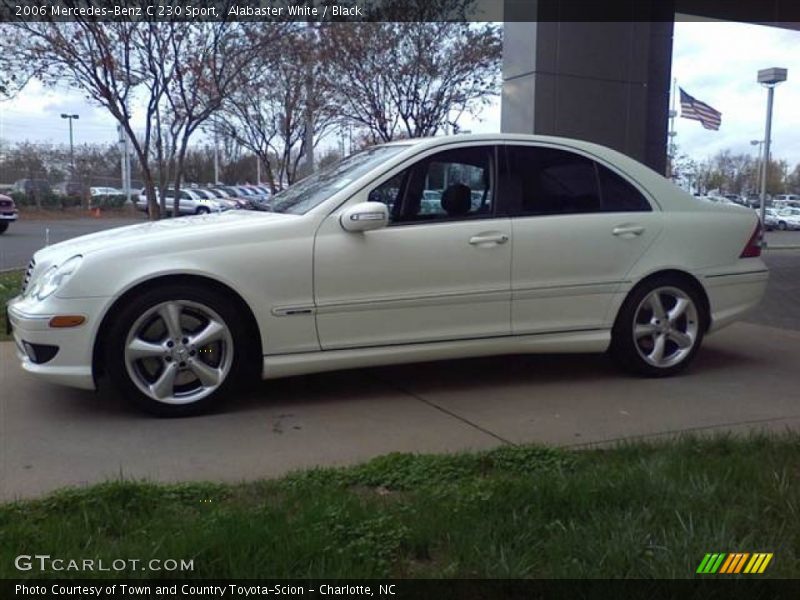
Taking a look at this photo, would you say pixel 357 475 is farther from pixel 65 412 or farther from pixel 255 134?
pixel 255 134

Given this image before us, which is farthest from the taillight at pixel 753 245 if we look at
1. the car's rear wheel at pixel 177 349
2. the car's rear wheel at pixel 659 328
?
the car's rear wheel at pixel 177 349

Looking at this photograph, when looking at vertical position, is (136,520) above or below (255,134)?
below

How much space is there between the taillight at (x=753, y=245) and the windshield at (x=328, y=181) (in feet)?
8.73

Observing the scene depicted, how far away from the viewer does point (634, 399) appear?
4902 mm

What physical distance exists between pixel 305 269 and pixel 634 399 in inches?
87.8

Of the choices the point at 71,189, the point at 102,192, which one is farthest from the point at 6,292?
the point at 102,192

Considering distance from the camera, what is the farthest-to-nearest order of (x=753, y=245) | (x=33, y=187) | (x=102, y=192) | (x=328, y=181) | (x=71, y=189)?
1. (x=102, y=192)
2. (x=71, y=189)
3. (x=33, y=187)
4. (x=753, y=245)
5. (x=328, y=181)

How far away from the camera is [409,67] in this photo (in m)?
15.3

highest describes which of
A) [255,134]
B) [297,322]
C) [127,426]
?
[255,134]

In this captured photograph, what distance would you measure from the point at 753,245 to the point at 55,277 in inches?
189

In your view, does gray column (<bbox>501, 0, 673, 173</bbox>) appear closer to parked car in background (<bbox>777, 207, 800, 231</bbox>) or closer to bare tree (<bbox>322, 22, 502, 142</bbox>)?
bare tree (<bbox>322, 22, 502, 142</bbox>)

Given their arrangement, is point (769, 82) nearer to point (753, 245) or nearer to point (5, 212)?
point (753, 245)

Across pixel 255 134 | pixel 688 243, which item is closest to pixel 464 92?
pixel 255 134

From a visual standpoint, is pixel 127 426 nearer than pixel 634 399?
Yes
